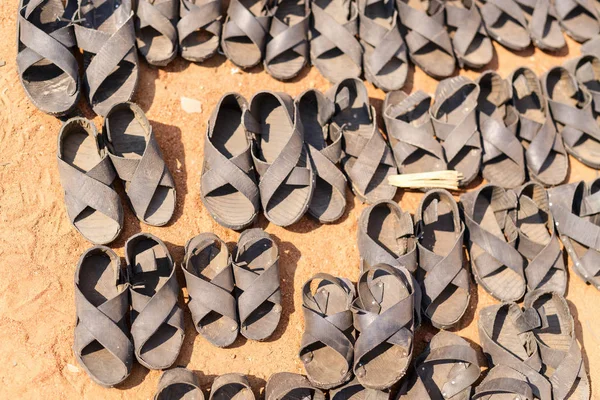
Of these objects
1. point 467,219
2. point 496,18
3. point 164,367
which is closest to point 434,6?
point 496,18

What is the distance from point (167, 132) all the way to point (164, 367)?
1479 mm

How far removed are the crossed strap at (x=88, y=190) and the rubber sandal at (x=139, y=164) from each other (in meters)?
0.11

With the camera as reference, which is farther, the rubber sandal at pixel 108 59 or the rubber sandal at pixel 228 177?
the rubber sandal at pixel 108 59

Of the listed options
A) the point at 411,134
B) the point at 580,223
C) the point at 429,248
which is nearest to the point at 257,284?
the point at 429,248

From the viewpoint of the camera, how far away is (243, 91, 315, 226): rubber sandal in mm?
Result: 3895

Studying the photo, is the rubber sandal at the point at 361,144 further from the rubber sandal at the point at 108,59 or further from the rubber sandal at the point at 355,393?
the rubber sandal at the point at 108,59

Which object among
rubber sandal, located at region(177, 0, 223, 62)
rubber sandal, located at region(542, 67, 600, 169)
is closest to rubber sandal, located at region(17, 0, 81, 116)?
rubber sandal, located at region(177, 0, 223, 62)

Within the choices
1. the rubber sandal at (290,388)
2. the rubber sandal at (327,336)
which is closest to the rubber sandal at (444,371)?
the rubber sandal at (327,336)

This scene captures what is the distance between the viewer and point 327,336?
3.56 metres

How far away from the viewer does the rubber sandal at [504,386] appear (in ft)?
12.0

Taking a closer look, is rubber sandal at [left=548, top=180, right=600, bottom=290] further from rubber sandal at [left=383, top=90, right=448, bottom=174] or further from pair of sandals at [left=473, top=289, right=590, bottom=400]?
rubber sandal at [left=383, top=90, right=448, bottom=174]

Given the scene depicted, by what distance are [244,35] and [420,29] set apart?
4.18 ft

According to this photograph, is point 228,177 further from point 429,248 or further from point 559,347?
point 559,347

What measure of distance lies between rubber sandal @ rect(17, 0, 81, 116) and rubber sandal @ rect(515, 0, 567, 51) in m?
3.38
